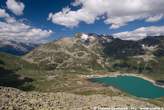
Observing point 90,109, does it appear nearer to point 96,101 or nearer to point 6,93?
point 96,101

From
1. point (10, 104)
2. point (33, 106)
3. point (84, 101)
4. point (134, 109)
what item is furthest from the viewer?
point (84, 101)

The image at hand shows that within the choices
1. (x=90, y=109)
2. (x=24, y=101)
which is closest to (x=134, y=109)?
(x=90, y=109)

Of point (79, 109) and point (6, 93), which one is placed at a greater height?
point (6, 93)

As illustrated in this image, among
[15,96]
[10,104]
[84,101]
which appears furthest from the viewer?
[84,101]

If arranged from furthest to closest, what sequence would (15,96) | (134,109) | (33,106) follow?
(134,109) < (15,96) < (33,106)

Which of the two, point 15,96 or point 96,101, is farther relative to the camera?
point 96,101

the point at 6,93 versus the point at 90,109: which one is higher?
the point at 6,93

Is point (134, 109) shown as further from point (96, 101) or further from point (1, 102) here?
point (1, 102)

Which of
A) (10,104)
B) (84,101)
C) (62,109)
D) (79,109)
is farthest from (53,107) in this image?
(84,101)

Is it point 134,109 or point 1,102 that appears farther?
point 134,109
